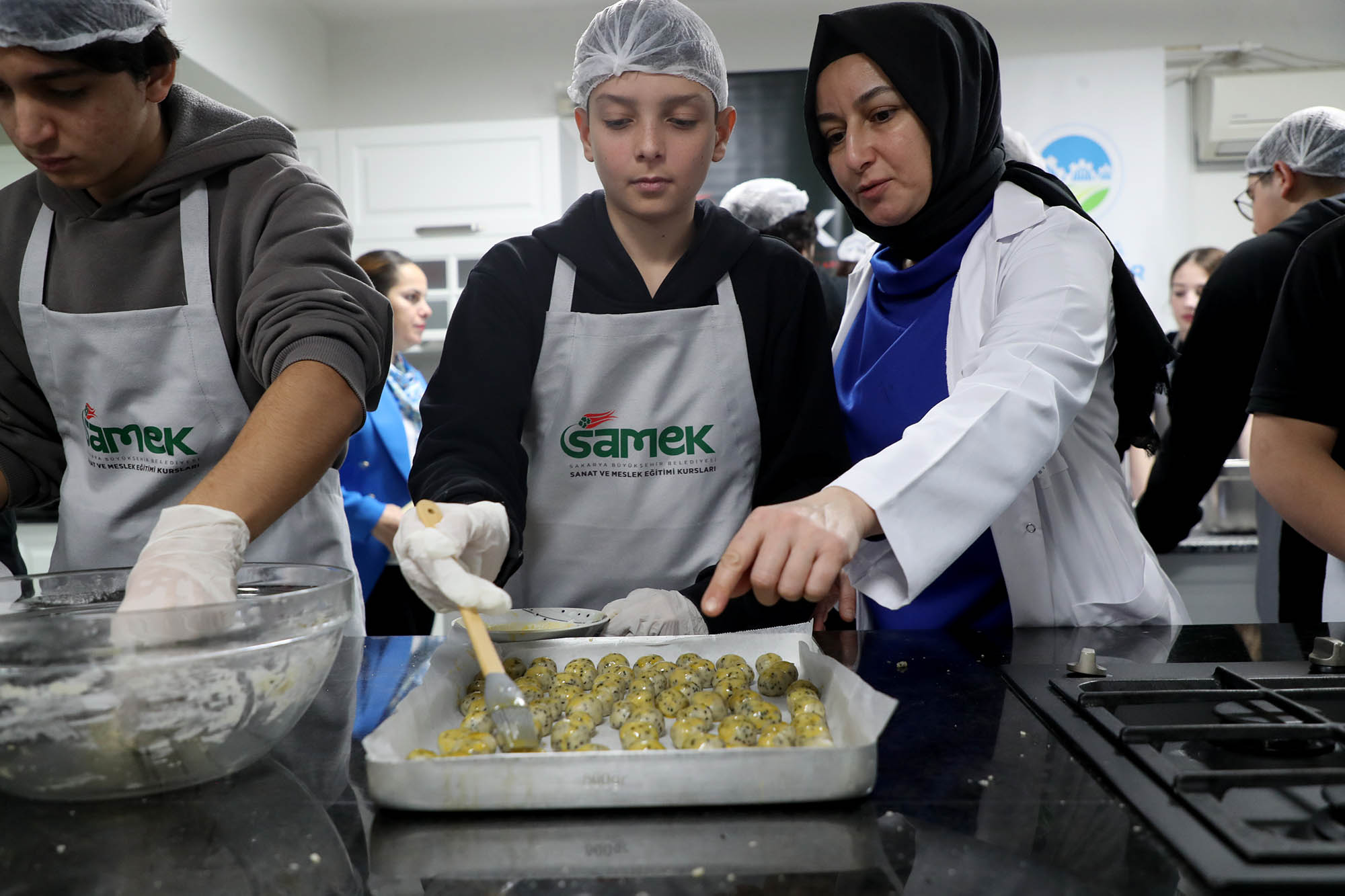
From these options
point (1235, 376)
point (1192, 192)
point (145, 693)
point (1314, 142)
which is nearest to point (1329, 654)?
point (145, 693)

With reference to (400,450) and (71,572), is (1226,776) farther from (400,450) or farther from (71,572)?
(400,450)

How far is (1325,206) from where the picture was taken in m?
2.02

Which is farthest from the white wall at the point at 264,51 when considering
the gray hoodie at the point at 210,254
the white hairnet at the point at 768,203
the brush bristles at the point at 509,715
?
the brush bristles at the point at 509,715

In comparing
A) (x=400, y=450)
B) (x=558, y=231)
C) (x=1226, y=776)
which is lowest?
(x=400, y=450)

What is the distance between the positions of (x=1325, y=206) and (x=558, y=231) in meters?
1.60

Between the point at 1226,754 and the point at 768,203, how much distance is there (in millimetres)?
2473

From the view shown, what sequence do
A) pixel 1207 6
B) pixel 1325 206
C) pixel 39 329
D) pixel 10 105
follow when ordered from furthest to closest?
pixel 1207 6 → pixel 1325 206 → pixel 39 329 → pixel 10 105

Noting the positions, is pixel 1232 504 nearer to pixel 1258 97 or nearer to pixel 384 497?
→ pixel 1258 97

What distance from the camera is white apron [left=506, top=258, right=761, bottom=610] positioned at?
1433 millimetres

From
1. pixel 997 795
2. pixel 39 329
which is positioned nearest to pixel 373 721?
pixel 997 795

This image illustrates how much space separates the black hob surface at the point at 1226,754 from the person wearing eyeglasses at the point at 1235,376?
51.5 inches

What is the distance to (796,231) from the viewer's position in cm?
287

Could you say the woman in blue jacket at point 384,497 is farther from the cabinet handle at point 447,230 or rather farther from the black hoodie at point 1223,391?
the black hoodie at point 1223,391

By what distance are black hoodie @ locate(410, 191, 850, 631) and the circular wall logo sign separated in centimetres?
345
